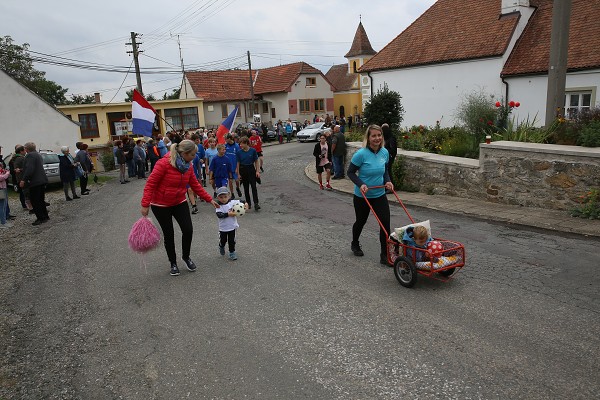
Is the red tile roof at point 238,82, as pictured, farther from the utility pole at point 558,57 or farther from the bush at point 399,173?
the utility pole at point 558,57

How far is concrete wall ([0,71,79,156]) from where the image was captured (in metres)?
29.5

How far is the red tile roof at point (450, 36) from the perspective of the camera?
22.9 m

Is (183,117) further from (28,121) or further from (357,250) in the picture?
(357,250)

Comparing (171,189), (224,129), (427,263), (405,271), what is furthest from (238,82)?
(427,263)

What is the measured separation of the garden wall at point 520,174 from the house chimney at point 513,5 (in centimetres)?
1531

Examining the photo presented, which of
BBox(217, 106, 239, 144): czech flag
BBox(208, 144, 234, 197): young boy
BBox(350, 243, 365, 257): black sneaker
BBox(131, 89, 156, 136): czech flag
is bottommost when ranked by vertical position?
BBox(350, 243, 365, 257): black sneaker

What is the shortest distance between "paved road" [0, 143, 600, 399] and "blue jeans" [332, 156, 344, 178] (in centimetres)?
755

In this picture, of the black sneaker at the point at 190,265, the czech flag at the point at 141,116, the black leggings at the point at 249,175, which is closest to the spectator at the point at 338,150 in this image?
the black leggings at the point at 249,175

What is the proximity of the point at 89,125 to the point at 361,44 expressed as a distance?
36913 millimetres

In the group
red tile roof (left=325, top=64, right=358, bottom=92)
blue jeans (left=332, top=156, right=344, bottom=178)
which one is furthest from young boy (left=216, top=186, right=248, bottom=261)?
red tile roof (left=325, top=64, right=358, bottom=92)

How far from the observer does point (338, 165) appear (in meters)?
15.5

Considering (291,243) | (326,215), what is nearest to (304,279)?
(291,243)

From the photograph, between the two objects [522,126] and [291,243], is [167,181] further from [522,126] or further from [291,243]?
[522,126]

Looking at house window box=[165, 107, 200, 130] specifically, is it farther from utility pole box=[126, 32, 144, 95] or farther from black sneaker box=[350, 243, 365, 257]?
black sneaker box=[350, 243, 365, 257]
